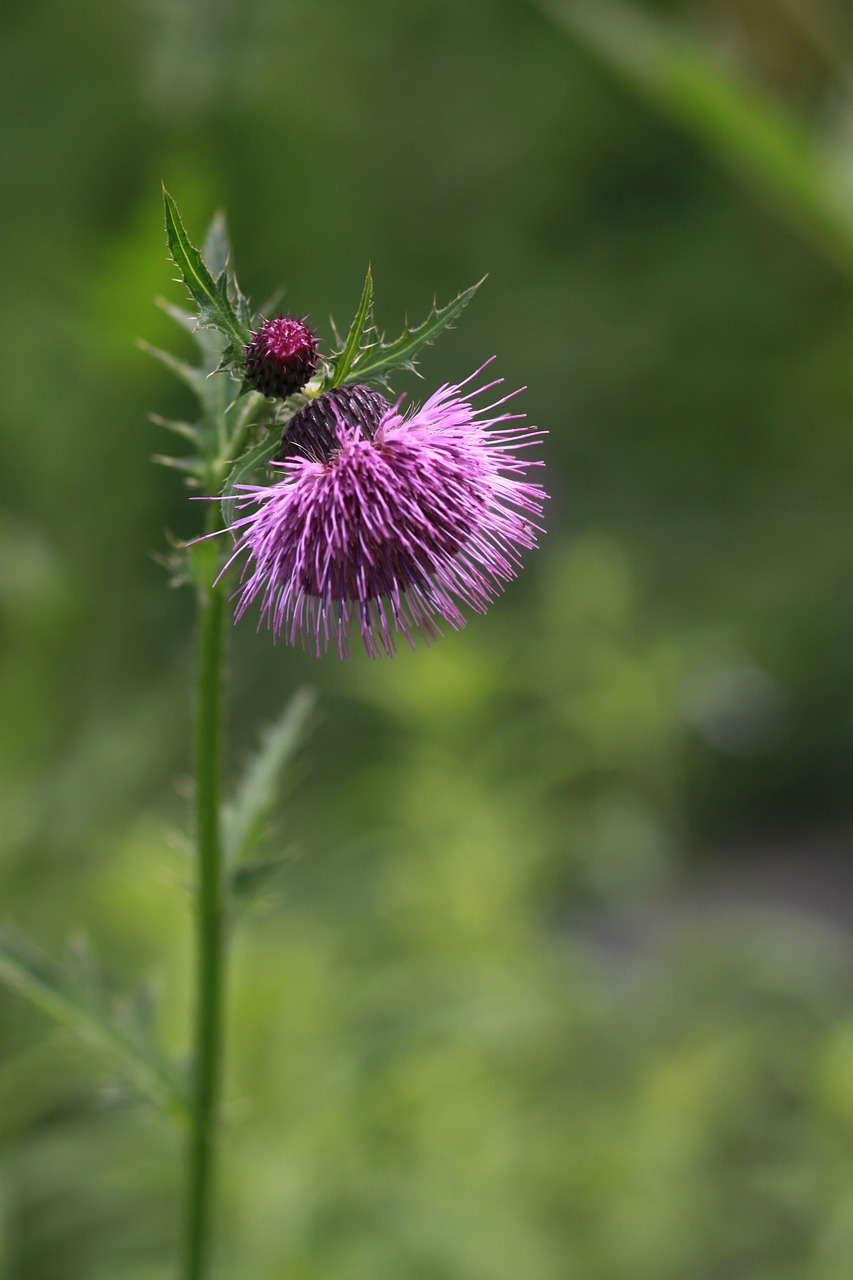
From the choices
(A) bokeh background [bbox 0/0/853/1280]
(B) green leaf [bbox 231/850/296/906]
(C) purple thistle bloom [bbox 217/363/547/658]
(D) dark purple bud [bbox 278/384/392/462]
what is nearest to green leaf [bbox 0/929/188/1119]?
(A) bokeh background [bbox 0/0/853/1280]

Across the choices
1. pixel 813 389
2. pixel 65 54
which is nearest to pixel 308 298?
pixel 65 54

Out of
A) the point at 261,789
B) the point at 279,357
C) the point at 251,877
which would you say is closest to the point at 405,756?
the point at 261,789

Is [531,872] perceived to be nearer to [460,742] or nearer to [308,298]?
[460,742]

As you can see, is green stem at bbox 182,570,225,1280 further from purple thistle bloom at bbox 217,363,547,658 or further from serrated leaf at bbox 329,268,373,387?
serrated leaf at bbox 329,268,373,387

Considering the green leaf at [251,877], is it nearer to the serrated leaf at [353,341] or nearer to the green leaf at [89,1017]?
A: the green leaf at [89,1017]

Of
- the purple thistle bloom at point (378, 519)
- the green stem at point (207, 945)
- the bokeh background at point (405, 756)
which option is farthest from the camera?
the bokeh background at point (405, 756)

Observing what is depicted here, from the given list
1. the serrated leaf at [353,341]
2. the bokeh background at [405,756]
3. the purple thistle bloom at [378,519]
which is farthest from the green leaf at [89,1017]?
the serrated leaf at [353,341]
